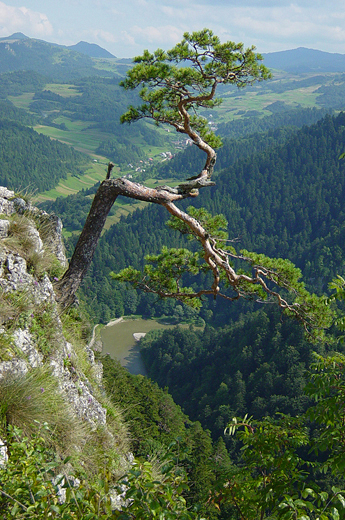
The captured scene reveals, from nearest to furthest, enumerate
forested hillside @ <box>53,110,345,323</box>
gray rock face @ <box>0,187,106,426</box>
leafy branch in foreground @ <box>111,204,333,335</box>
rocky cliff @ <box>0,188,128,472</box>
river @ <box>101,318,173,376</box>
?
rocky cliff @ <box>0,188,128,472</box> < gray rock face @ <box>0,187,106,426</box> < leafy branch in foreground @ <box>111,204,333,335</box> < river @ <box>101,318,173,376</box> < forested hillside @ <box>53,110,345,323</box>

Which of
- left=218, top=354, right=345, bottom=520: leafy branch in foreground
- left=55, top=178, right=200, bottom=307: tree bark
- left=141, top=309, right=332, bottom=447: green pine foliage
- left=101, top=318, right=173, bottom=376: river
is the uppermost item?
left=55, top=178, right=200, bottom=307: tree bark

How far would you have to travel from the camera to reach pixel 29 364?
5.95 meters

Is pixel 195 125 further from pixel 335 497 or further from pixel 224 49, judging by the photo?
pixel 335 497

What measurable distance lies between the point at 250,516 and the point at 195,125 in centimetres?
1046

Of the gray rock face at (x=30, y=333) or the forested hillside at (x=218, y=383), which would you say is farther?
the gray rock face at (x=30, y=333)

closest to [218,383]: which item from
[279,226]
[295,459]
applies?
[295,459]

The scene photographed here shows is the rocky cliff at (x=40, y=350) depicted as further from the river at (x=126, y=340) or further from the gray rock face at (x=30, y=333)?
the river at (x=126, y=340)

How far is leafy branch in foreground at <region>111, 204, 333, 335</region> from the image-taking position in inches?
385

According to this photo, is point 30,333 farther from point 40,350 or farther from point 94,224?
A: point 94,224

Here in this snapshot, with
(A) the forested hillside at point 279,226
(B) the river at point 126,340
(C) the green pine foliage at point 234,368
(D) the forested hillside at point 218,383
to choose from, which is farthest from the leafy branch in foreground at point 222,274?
(A) the forested hillside at point 279,226

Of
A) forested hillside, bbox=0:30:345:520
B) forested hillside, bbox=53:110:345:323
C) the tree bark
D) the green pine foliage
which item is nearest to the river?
the green pine foliage

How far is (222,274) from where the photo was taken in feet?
36.9

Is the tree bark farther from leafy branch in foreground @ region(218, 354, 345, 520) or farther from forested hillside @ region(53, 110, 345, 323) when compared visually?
forested hillside @ region(53, 110, 345, 323)

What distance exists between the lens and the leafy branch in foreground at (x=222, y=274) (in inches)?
385
